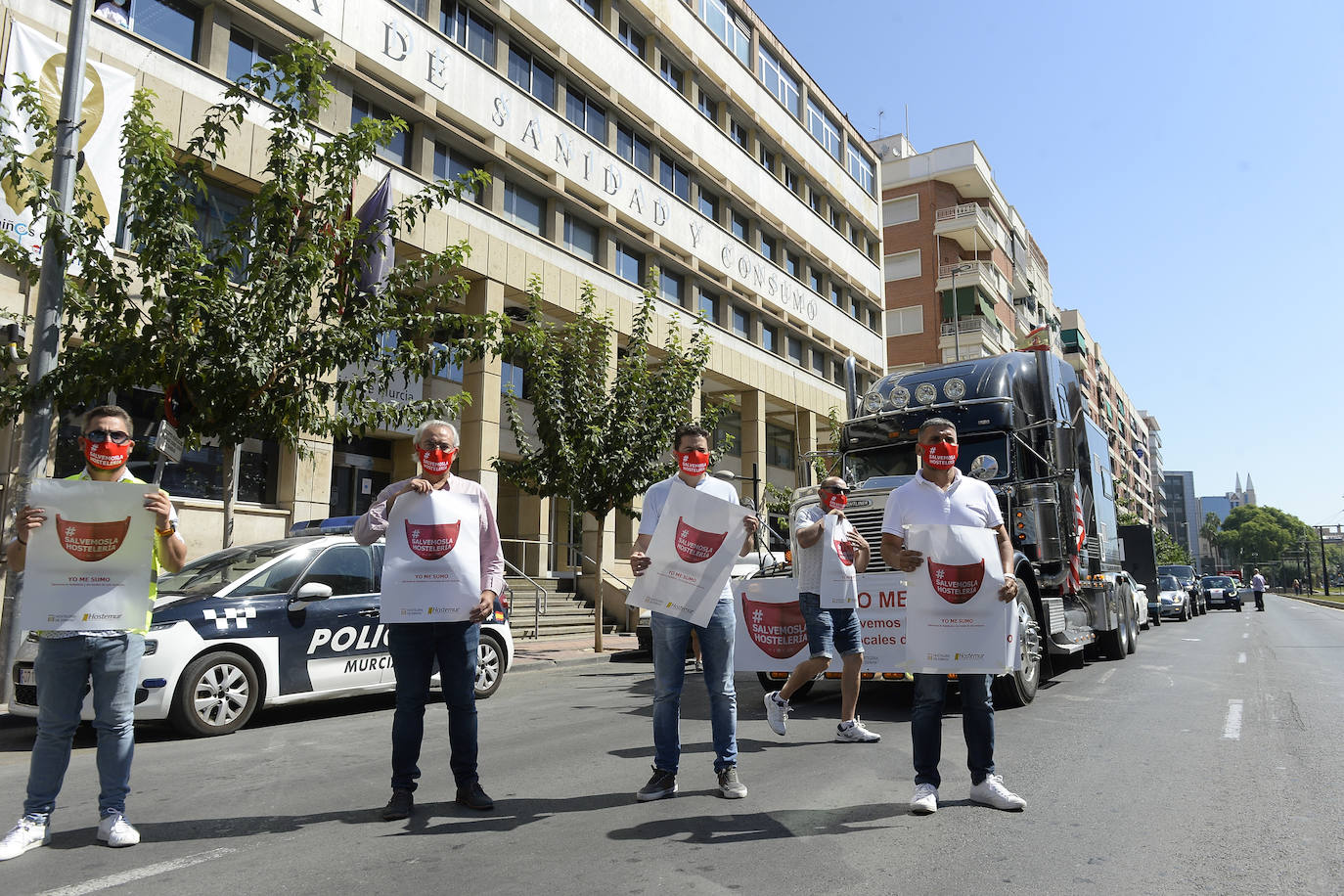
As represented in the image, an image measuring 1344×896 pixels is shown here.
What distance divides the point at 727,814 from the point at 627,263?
891 inches

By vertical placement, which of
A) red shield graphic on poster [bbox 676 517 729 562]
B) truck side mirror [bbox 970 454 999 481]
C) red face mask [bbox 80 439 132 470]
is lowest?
red shield graphic on poster [bbox 676 517 729 562]

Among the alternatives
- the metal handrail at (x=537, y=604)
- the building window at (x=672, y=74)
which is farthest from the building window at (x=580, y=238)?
the metal handrail at (x=537, y=604)

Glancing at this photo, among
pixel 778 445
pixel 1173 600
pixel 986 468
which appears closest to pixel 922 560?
pixel 986 468

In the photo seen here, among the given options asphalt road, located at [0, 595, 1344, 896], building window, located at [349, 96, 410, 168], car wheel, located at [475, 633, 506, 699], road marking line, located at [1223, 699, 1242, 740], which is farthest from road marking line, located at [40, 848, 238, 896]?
building window, located at [349, 96, 410, 168]

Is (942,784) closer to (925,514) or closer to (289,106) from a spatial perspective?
(925,514)

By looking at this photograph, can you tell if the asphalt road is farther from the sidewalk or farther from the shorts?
the sidewalk

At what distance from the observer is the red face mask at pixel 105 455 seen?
434 centimetres

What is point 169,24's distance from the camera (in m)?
15.8

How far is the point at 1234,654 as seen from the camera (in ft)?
50.3

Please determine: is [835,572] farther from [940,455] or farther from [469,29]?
[469,29]

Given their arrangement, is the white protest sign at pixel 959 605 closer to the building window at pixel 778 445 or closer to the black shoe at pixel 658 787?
the black shoe at pixel 658 787

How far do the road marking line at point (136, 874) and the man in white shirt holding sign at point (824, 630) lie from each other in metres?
3.99

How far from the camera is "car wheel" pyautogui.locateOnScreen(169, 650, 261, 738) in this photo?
7320mm

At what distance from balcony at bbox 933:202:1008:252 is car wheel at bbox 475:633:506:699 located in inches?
1779
